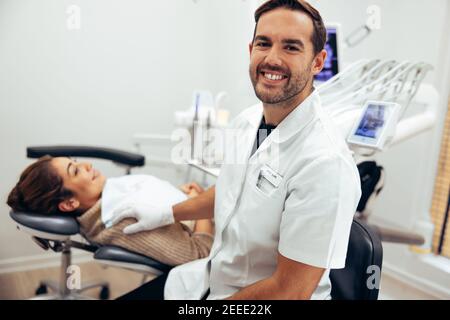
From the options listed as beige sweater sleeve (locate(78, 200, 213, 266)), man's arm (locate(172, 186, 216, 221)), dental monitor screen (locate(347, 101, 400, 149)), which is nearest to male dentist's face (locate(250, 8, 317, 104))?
dental monitor screen (locate(347, 101, 400, 149))

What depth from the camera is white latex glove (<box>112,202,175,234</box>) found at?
1053mm

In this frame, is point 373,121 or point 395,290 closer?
point 373,121

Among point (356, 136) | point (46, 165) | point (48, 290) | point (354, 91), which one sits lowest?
point (48, 290)

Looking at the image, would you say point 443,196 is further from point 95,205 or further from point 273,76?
point 95,205

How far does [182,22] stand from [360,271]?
1.36m

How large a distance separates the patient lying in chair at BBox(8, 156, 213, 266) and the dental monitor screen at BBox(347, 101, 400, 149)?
561 millimetres

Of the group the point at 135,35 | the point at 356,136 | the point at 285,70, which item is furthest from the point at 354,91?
the point at 135,35

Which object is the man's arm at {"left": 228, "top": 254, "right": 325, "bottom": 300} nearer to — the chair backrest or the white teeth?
the chair backrest

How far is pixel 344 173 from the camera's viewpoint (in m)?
0.69

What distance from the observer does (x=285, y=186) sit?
0.75 meters

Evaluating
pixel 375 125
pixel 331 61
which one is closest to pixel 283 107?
pixel 375 125

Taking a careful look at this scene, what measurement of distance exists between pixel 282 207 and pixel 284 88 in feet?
0.80

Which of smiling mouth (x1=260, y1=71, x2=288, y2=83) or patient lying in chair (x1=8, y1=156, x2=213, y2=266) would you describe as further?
patient lying in chair (x1=8, y1=156, x2=213, y2=266)

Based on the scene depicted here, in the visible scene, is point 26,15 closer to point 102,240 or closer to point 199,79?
point 199,79
